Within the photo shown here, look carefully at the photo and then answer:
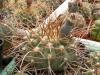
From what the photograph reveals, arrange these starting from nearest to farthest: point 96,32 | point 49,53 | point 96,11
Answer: point 49,53 < point 96,32 < point 96,11

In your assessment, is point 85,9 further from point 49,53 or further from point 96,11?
point 49,53

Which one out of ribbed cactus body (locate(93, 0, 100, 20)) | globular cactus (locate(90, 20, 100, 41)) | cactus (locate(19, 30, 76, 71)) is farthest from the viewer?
ribbed cactus body (locate(93, 0, 100, 20))

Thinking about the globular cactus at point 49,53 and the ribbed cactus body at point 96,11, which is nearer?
the globular cactus at point 49,53

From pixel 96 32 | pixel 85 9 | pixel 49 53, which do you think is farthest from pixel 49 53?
pixel 85 9

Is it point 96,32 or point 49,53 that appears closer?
point 49,53

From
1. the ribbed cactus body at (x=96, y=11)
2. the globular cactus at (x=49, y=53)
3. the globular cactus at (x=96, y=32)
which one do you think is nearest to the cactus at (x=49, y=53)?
the globular cactus at (x=49, y=53)

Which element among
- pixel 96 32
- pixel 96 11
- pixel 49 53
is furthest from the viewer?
pixel 96 11

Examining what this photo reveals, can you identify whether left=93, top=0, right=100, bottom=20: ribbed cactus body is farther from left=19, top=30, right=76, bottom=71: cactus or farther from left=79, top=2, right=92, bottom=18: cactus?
left=19, top=30, right=76, bottom=71: cactus

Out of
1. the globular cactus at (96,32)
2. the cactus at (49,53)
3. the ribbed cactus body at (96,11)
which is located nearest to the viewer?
the cactus at (49,53)

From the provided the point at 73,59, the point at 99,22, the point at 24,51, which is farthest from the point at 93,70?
the point at 99,22

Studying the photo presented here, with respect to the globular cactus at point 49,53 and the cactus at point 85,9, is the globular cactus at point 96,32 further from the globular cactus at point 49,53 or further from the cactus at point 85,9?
the globular cactus at point 49,53

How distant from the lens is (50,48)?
6.30 feet

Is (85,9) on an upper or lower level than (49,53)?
upper

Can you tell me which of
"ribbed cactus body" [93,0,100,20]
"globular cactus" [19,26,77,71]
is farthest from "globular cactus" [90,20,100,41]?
"globular cactus" [19,26,77,71]
